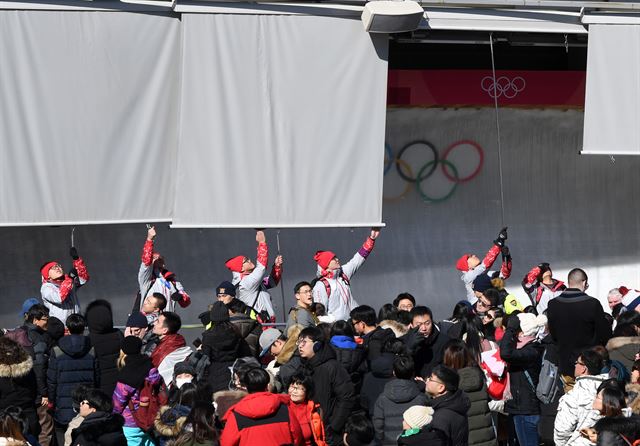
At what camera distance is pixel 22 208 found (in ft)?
36.7

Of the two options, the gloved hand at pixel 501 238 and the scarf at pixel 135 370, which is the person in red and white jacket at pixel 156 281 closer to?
the gloved hand at pixel 501 238

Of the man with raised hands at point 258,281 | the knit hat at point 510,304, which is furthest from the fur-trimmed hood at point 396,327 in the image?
the man with raised hands at point 258,281

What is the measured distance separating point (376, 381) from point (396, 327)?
0.98 meters

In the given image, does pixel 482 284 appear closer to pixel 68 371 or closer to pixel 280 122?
pixel 280 122

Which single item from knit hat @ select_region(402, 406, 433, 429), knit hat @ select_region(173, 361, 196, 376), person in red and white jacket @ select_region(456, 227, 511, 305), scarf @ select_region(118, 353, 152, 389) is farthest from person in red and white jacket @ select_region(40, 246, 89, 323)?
knit hat @ select_region(402, 406, 433, 429)

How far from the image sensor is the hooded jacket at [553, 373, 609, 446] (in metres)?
7.21

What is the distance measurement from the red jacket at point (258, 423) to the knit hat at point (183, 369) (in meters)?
1.23

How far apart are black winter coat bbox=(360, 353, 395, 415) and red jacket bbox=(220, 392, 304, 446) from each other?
→ 4.39ft

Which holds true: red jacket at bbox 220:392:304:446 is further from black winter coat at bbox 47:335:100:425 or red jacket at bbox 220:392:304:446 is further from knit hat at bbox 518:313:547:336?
knit hat at bbox 518:313:547:336

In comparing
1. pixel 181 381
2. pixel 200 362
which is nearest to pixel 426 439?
pixel 181 381

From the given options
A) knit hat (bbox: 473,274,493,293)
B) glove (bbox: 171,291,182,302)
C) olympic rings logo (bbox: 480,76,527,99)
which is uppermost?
olympic rings logo (bbox: 480,76,527,99)

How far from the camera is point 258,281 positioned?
11.8 metres

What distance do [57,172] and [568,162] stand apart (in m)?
6.94

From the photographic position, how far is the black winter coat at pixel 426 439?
21.7 feet
